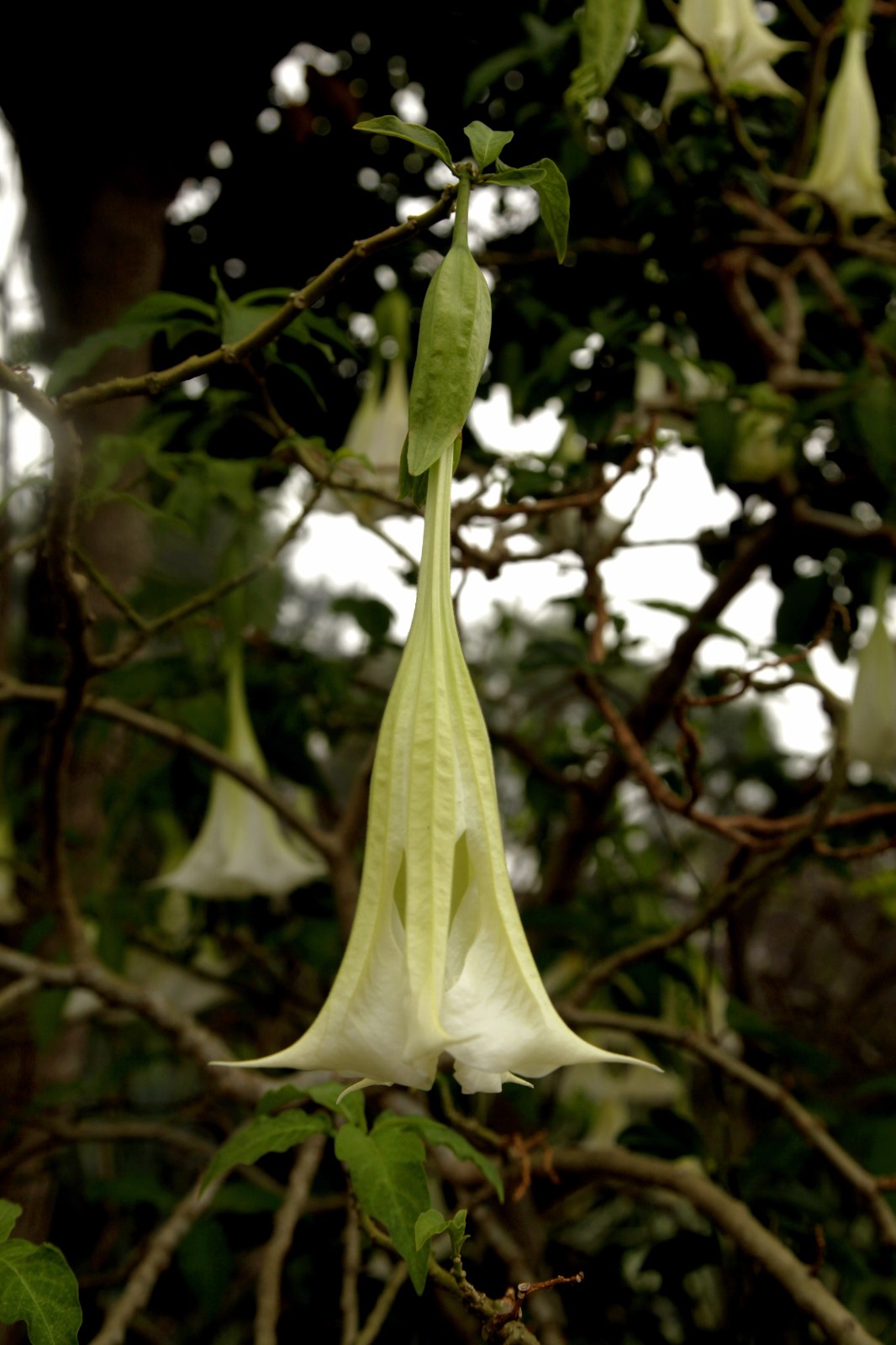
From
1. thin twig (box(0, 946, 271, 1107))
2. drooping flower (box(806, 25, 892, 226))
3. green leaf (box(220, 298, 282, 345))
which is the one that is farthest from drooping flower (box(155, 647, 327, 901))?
drooping flower (box(806, 25, 892, 226))

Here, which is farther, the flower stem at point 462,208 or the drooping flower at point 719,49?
the drooping flower at point 719,49

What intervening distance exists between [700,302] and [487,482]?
45 cm

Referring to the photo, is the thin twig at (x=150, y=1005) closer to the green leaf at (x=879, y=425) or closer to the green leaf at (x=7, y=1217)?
the green leaf at (x=7, y=1217)

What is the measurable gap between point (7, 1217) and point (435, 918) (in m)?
0.20

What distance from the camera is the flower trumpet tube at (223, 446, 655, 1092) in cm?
30

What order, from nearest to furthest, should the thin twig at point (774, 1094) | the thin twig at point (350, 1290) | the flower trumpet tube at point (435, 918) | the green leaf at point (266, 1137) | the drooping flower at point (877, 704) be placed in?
1. the flower trumpet tube at point (435, 918)
2. the green leaf at point (266, 1137)
3. the thin twig at point (350, 1290)
4. the thin twig at point (774, 1094)
5. the drooping flower at point (877, 704)

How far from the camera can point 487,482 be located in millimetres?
696

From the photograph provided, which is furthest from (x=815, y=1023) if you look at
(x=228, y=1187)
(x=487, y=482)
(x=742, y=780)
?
(x=487, y=482)

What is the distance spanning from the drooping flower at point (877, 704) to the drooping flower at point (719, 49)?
0.46 meters

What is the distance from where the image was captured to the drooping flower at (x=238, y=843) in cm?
92

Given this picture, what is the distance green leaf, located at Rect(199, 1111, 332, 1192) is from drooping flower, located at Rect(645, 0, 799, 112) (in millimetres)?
790

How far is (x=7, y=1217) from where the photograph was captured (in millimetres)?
376

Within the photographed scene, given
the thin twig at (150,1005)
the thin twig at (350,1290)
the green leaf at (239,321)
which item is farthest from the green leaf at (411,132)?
the thin twig at (150,1005)

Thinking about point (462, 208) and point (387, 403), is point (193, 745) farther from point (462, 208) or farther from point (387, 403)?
point (462, 208)
